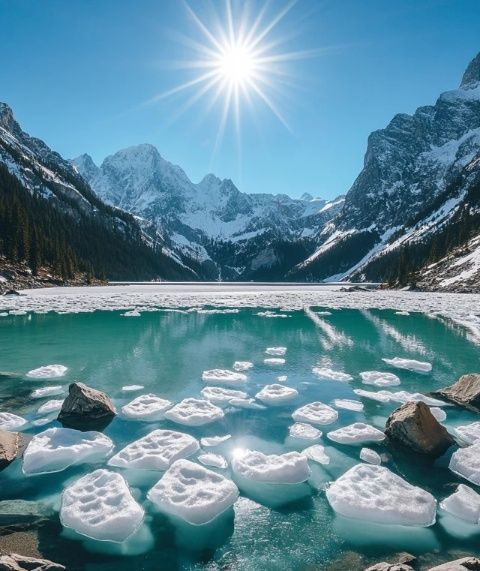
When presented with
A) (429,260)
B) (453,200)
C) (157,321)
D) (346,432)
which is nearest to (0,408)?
(346,432)

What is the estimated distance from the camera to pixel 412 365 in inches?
687

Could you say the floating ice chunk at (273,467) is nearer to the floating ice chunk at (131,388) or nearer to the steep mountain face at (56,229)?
the floating ice chunk at (131,388)

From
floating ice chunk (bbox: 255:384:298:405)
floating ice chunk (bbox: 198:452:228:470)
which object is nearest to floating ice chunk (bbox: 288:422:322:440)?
floating ice chunk (bbox: 255:384:298:405)

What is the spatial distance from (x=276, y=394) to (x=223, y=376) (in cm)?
306

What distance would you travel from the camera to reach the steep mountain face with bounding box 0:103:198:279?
8384 centimetres

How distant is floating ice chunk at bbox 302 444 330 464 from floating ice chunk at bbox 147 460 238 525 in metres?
2.30

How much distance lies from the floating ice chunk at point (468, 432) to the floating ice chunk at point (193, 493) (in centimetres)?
651

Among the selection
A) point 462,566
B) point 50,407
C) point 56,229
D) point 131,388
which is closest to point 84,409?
point 50,407

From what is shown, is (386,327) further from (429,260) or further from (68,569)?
(429,260)

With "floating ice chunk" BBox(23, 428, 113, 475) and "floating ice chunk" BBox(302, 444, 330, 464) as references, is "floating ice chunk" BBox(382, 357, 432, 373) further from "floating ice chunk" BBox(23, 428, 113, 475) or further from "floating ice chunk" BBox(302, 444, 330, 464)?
"floating ice chunk" BBox(23, 428, 113, 475)

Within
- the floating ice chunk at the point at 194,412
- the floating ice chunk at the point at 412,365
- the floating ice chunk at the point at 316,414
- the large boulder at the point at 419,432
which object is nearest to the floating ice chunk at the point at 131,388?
the floating ice chunk at the point at 194,412

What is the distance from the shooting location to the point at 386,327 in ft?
99.6

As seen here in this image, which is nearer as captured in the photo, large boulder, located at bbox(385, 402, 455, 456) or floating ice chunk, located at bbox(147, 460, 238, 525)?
floating ice chunk, located at bbox(147, 460, 238, 525)

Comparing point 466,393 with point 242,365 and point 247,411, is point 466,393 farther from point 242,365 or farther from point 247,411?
point 242,365
